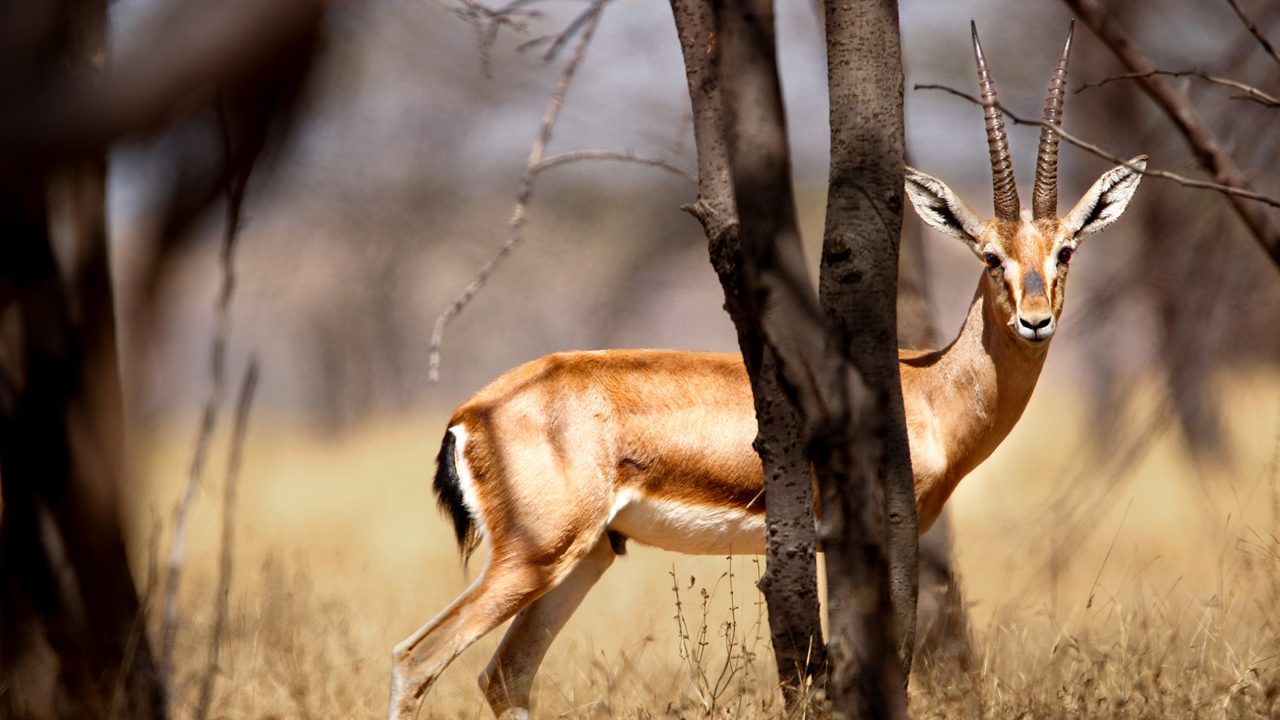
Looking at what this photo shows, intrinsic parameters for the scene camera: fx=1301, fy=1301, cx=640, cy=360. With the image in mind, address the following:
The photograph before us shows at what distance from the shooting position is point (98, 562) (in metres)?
2.36

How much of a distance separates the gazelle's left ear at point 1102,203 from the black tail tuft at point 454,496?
2742mm

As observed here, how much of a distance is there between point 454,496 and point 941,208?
7.90ft

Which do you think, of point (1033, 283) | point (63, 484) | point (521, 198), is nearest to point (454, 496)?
point (521, 198)

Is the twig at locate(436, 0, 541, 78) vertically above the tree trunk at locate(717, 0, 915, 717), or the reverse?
the twig at locate(436, 0, 541, 78)

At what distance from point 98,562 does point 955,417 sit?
151 inches

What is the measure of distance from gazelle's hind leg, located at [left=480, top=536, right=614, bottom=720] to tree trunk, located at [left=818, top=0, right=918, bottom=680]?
216 cm

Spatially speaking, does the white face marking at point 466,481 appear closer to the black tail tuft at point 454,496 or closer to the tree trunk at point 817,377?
the black tail tuft at point 454,496

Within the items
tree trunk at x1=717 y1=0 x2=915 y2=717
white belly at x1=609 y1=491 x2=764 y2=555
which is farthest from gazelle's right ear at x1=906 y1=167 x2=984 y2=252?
tree trunk at x1=717 y1=0 x2=915 y2=717

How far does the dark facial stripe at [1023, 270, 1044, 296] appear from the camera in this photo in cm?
515

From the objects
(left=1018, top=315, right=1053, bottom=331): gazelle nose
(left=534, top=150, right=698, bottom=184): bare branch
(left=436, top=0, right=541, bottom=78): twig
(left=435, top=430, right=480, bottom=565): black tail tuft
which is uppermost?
(left=436, top=0, right=541, bottom=78): twig

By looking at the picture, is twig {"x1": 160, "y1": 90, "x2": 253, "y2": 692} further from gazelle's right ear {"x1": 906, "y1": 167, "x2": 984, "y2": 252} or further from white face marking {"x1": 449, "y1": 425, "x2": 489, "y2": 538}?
gazelle's right ear {"x1": 906, "y1": 167, "x2": 984, "y2": 252}

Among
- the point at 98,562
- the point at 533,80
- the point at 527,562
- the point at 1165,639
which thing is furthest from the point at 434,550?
the point at 98,562

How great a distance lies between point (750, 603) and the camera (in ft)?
25.3

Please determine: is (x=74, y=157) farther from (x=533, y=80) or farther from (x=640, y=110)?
(x=640, y=110)
